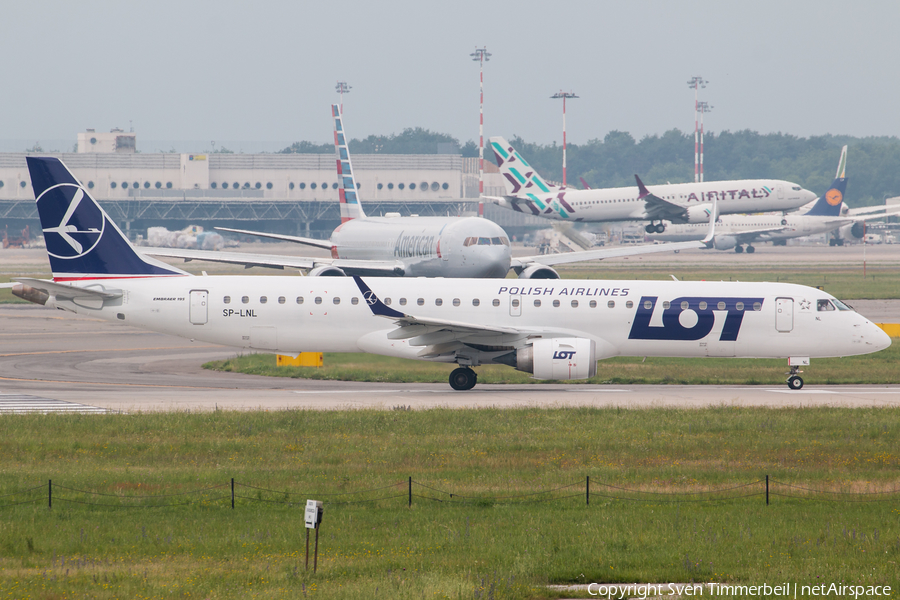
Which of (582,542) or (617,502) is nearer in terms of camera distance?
(582,542)

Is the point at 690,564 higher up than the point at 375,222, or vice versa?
the point at 375,222

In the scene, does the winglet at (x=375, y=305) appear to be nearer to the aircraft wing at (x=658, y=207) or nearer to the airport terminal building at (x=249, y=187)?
the aircraft wing at (x=658, y=207)

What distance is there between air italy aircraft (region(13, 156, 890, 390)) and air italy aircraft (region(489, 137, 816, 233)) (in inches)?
2622

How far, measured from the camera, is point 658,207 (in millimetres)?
99688

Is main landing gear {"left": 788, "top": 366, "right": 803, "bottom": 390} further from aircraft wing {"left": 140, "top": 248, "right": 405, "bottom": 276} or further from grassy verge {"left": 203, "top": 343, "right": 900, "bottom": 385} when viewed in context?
aircraft wing {"left": 140, "top": 248, "right": 405, "bottom": 276}

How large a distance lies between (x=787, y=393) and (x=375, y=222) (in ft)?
110

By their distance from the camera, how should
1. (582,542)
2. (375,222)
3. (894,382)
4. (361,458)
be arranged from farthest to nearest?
(375,222)
(894,382)
(361,458)
(582,542)

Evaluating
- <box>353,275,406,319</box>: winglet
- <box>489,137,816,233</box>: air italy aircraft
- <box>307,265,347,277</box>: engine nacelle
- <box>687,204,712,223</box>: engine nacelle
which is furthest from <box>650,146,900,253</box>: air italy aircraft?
<box>353,275,406,319</box>: winglet

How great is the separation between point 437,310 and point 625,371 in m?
8.98

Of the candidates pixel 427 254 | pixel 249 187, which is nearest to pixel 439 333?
pixel 427 254

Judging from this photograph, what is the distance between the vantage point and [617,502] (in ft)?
60.2

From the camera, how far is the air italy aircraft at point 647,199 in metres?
99.9

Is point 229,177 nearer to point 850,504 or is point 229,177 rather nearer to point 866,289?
point 866,289

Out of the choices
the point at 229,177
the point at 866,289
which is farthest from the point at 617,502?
the point at 229,177
